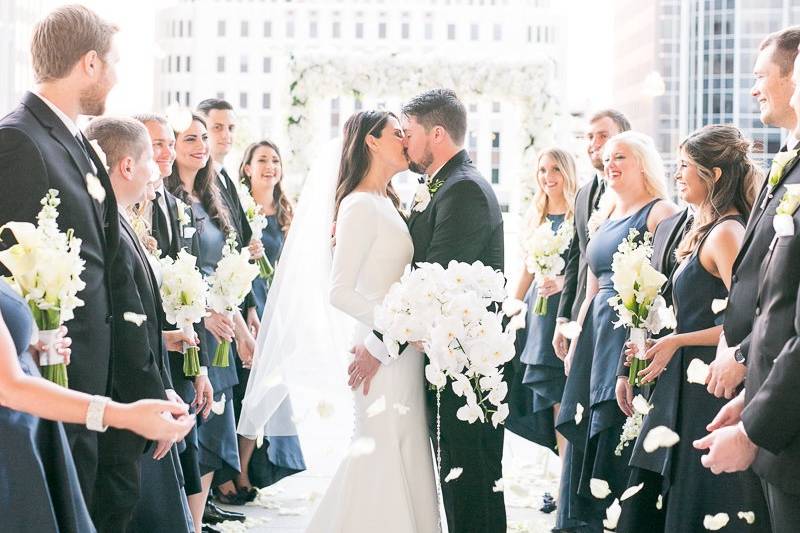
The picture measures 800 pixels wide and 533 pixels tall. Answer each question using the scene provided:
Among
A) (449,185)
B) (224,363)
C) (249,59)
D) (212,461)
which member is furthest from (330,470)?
(249,59)

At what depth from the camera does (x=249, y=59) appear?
256 ft

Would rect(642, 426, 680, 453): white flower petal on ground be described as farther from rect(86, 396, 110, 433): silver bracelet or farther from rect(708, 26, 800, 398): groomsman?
rect(86, 396, 110, 433): silver bracelet

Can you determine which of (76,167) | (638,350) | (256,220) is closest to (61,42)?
(76,167)

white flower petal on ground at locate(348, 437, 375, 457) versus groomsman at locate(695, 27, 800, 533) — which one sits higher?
groomsman at locate(695, 27, 800, 533)

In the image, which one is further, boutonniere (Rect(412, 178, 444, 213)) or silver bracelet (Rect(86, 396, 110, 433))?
boutonniere (Rect(412, 178, 444, 213))

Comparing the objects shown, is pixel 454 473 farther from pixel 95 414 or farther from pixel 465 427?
pixel 95 414

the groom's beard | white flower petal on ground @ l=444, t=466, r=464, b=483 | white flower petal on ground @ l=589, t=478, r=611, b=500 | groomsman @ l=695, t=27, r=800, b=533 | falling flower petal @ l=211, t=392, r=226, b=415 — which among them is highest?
the groom's beard

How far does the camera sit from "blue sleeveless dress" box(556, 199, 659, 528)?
13.1 ft

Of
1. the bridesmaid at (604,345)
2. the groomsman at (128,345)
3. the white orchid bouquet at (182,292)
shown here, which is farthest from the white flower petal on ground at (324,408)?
the bridesmaid at (604,345)

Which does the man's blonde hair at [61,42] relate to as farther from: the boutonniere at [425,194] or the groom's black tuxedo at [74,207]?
the boutonniere at [425,194]

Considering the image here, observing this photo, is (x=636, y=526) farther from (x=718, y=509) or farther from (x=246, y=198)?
(x=246, y=198)

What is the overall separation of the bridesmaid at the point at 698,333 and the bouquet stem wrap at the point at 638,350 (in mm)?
44

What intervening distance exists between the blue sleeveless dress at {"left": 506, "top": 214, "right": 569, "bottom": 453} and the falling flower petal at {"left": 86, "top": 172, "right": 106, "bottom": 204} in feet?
9.41

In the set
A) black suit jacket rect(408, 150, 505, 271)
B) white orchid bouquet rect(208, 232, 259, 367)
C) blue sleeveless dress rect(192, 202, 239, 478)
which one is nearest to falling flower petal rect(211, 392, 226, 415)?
blue sleeveless dress rect(192, 202, 239, 478)
